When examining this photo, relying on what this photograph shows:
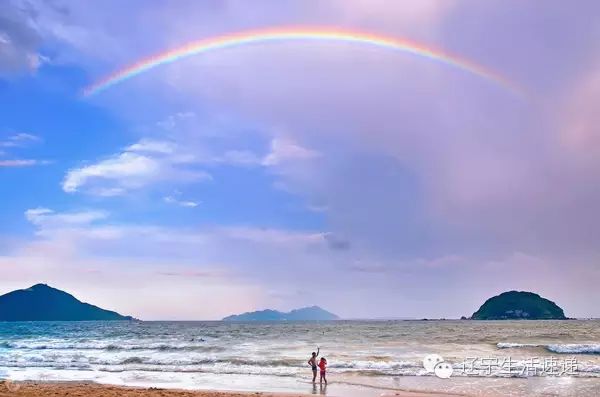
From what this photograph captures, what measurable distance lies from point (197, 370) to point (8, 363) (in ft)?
56.2

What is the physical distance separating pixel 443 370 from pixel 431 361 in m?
5.96

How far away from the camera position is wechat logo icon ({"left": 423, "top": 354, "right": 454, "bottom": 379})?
97.7ft

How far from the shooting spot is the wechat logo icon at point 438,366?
29781 mm

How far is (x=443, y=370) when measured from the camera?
31.7 metres

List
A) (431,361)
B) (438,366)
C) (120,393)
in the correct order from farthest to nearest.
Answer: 1. (431,361)
2. (438,366)
3. (120,393)

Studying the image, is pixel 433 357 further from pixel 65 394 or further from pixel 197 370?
pixel 65 394

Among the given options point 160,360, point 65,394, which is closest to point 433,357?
point 160,360

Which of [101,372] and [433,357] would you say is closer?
[101,372]

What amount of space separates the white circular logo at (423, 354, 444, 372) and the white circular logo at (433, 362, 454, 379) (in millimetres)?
361

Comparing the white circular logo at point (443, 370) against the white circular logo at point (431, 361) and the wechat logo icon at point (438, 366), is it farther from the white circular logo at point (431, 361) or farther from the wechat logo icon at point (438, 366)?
the white circular logo at point (431, 361)

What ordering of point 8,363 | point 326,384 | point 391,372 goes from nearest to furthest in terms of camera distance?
point 326,384 < point 391,372 < point 8,363

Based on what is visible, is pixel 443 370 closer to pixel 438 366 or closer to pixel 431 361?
pixel 438 366

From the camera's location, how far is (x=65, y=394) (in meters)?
19.7

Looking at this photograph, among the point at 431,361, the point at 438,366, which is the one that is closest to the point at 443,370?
the point at 438,366
